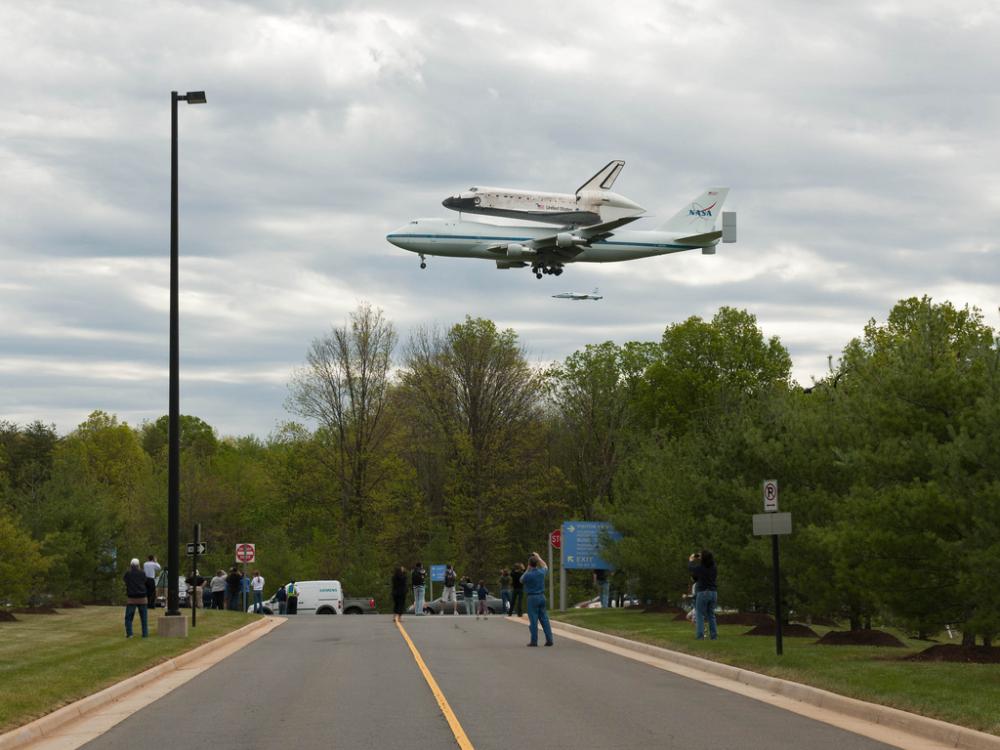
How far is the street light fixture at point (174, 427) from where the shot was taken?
26000 millimetres

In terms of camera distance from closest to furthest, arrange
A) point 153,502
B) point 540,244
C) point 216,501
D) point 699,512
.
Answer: point 699,512
point 540,244
point 153,502
point 216,501

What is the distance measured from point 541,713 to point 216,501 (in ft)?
259

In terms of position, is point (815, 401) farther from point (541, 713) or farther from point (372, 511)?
point (372, 511)

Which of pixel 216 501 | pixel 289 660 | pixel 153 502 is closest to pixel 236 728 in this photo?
pixel 289 660

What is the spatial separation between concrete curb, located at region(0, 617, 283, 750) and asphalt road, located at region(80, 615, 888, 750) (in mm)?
620

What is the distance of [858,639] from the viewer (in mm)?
24594

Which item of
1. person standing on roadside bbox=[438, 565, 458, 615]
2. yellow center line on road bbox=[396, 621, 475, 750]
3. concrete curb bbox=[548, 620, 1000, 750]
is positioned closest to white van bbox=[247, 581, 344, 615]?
person standing on roadside bbox=[438, 565, 458, 615]

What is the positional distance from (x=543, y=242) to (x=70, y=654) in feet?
102

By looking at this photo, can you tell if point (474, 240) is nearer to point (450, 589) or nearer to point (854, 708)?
point (450, 589)

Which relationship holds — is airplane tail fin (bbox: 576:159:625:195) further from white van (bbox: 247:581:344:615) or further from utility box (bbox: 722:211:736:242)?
white van (bbox: 247:581:344:615)

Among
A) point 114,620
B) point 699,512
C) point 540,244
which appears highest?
point 540,244

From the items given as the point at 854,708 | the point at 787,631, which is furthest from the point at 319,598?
the point at 854,708

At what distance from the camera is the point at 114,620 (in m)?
34.0

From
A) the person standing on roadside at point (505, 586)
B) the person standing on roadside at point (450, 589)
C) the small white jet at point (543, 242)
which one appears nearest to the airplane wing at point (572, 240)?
the small white jet at point (543, 242)
